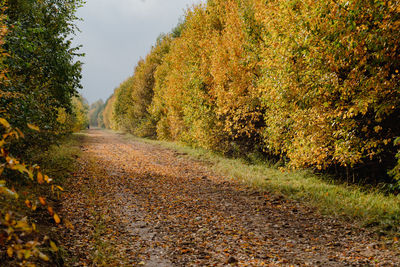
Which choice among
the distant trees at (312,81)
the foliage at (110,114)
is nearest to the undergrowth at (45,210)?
the distant trees at (312,81)

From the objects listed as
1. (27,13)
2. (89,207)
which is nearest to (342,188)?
(89,207)

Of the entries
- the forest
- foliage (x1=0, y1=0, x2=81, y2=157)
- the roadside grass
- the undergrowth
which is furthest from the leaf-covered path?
foliage (x1=0, y1=0, x2=81, y2=157)

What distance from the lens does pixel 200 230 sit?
673 cm

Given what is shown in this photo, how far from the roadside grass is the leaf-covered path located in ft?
1.60

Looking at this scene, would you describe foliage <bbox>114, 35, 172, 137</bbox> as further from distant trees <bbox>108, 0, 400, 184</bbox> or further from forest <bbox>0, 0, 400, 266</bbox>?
forest <bbox>0, 0, 400, 266</bbox>

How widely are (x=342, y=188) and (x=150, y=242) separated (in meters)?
6.84

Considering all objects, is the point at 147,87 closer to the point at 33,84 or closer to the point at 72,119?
the point at 72,119

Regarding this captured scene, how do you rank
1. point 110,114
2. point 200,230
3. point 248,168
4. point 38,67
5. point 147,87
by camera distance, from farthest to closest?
A: 1. point 110,114
2. point 147,87
3. point 248,168
4. point 38,67
5. point 200,230

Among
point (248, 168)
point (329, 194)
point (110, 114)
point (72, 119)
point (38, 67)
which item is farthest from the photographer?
point (110, 114)

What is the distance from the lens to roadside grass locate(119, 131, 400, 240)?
A: 6.71 m

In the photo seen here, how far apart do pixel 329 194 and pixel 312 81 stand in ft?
11.9

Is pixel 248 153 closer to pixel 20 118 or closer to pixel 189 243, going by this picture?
pixel 189 243

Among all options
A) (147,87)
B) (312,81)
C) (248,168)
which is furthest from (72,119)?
(312,81)

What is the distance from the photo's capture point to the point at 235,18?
15.1 metres
